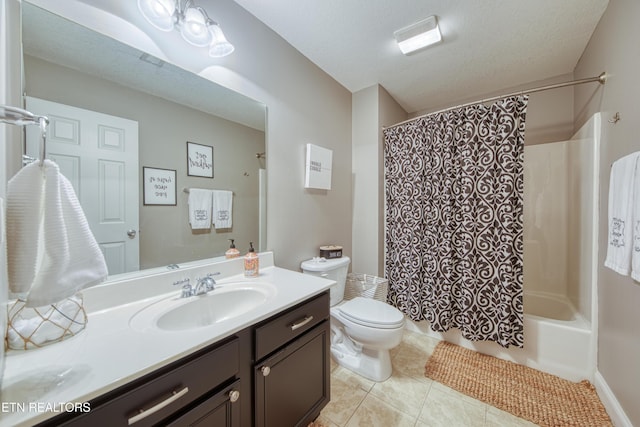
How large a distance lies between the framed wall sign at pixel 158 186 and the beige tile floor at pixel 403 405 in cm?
146

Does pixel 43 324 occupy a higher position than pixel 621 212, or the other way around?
pixel 621 212

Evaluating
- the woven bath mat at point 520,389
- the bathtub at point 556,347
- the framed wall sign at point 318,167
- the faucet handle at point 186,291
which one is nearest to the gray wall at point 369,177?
the framed wall sign at point 318,167

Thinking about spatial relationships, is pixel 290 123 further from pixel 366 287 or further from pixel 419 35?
pixel 366 287

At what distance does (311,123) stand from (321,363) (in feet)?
5.50

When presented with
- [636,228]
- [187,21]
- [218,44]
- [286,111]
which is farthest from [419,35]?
[636,228]

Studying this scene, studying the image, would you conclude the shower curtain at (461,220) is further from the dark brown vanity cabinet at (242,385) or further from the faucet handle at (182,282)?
the faucet handle at (182,282)

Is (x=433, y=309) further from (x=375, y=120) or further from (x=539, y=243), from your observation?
(x=375, y=120)

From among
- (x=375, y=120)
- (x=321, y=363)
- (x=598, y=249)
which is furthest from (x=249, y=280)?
(x=598, y=249)

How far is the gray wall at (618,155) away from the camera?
3.65 feet

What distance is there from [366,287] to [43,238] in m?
1.95

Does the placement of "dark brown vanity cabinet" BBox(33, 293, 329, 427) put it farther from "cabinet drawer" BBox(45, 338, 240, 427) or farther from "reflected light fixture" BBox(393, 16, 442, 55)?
"reflected light fixture" BBox(393, 16, 442, 55)

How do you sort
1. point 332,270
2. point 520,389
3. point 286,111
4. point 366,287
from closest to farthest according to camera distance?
1. point 520,389
2. point 286,111
3. point 332,270
4. point 366,287

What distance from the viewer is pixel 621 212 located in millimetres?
1139

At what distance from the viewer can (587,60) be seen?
5.59 feet
